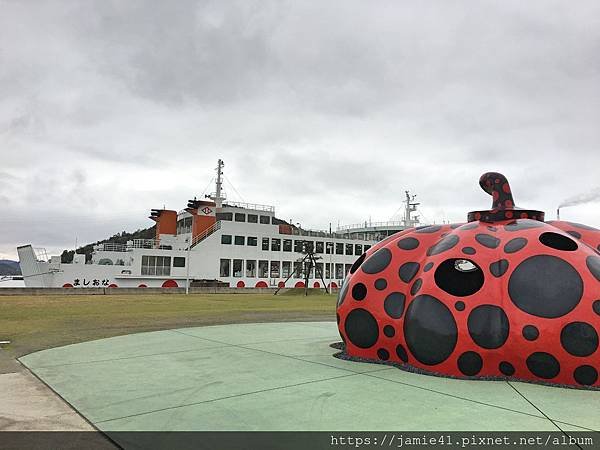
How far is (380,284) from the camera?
8.64m

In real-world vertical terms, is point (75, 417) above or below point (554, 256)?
below

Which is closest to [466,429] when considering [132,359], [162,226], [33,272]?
[132,359]

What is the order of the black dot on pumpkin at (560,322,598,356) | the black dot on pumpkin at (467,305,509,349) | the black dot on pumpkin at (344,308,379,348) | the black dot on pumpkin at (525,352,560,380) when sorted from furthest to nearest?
the black dot on pumpkin at (344,308,379,348)
the black dot on pumpkin at (467,305,509,349)
the black dot on pumpkin at (525,352,560,380)
the black dot on pumpkin at (560,322,598,356)

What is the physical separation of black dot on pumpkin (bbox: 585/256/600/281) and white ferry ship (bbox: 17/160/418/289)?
34.4 meters

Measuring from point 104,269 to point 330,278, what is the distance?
81.4 ft

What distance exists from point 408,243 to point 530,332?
2.90m

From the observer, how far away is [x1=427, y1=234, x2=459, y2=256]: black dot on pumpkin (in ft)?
26.8

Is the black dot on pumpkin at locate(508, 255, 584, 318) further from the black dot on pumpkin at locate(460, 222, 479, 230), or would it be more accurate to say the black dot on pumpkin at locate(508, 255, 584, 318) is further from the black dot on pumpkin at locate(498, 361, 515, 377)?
the black dot on pumpkin at locate(460, 222, 479, 230)

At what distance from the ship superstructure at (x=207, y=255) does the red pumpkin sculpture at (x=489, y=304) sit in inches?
1259

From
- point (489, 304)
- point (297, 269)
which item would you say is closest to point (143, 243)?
point (297, 269)

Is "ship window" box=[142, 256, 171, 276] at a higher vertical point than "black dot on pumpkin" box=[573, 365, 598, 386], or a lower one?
higher

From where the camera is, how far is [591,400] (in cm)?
607

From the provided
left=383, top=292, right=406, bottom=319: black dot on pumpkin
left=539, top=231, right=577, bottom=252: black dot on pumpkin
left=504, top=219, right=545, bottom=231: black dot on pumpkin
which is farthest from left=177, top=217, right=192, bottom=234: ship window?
left=539, top=231, right=577, bottom=252: black dot on pumpkin

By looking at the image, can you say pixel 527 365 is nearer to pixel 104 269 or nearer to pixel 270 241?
pixel 104 269
